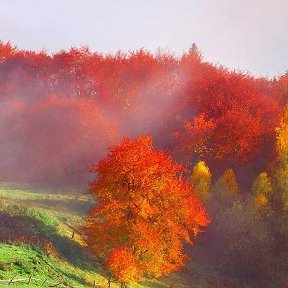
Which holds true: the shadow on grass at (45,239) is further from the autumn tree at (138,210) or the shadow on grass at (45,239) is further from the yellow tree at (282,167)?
the yellow tree at (282,167)

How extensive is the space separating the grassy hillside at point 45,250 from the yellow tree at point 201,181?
1664cm

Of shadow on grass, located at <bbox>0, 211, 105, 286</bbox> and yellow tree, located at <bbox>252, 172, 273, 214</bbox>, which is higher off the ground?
yellow tree, located at <bbox>252, 172, 273, 214</bbox>

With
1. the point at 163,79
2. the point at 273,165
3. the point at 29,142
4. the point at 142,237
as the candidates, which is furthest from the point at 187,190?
the point at 163,79

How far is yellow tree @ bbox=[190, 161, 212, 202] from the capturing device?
59844mm

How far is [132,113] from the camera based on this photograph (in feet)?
303

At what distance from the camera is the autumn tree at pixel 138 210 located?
39.2 metres

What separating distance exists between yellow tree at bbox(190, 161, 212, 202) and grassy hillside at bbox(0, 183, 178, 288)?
1664 cm

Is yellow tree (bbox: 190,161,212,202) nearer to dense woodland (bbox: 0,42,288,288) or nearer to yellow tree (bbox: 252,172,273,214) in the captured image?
dense woodland (bbox: 0,42,288,288)

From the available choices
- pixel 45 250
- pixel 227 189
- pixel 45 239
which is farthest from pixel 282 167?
pixel 45 250

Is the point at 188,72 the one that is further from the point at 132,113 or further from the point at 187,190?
the point at 187,190

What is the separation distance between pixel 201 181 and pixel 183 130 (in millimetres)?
23400

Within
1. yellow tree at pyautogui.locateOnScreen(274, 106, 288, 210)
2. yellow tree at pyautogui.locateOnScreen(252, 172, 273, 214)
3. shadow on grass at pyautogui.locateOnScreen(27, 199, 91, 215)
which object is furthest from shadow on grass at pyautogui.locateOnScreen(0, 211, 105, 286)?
yellow tree at pyautogui.locateOnScreen(274, 106, 288, 210)

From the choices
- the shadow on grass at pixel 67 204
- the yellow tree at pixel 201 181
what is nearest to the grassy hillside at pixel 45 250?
the shadow on grass at pixel 67 204

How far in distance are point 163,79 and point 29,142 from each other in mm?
34008
